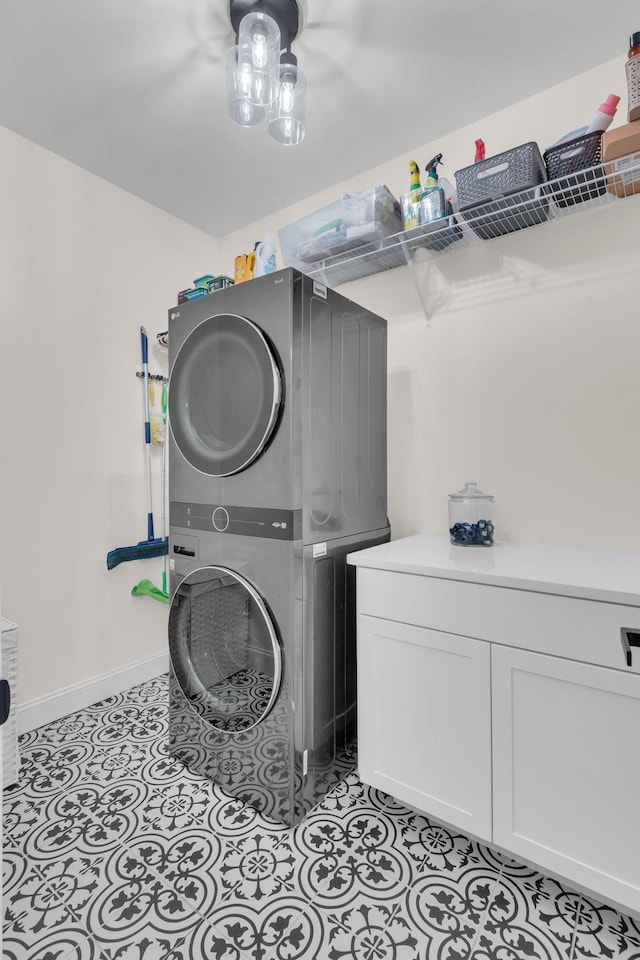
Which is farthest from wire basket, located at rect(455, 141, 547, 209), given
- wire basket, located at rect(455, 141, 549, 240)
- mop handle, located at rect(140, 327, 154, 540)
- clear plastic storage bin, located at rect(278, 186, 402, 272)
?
mop handle, located at rect(140, 327, 154, 540)

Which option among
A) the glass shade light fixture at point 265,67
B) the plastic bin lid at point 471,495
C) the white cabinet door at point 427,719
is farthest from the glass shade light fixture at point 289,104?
the white cabinet door at point 427,719

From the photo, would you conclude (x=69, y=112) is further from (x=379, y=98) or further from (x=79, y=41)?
(x=379, y=98)

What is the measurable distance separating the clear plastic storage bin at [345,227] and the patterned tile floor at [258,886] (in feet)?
6.94

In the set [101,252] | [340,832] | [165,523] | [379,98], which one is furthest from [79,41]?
[340,832]

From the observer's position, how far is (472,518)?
1901 mm

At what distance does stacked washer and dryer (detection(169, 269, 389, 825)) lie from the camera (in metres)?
1.62

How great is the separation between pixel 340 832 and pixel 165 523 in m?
1.78

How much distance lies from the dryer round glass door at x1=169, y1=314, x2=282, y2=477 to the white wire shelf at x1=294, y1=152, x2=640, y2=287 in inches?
28.9

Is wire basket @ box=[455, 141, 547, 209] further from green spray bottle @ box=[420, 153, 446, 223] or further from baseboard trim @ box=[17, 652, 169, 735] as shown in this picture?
baseboard trim @ box=[17, 652, 169, 735]

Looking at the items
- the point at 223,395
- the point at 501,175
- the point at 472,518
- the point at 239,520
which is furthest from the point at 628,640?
the point at 501,175

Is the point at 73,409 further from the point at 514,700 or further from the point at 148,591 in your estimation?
the point at 514,700

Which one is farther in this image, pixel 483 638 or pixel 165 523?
pixel 165 523

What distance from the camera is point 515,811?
4.54ft

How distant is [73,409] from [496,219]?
6.67 feet
